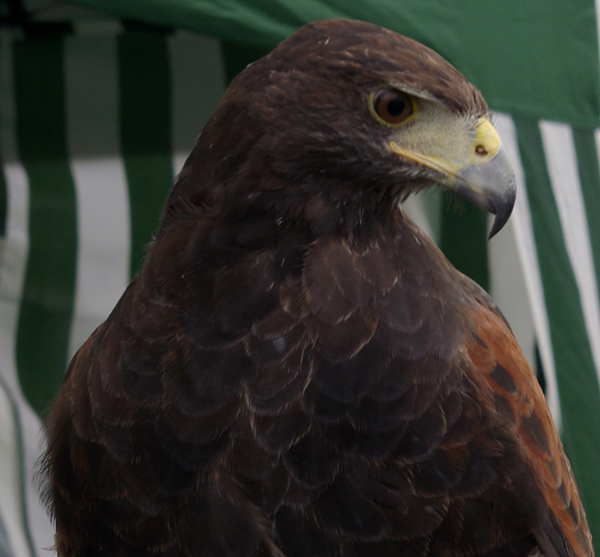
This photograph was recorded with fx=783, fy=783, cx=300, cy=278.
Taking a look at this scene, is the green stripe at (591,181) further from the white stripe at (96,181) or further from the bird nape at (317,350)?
the white stripe at (96,181)

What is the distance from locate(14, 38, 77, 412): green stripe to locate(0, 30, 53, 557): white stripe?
2cm

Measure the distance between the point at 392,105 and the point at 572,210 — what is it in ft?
4.65

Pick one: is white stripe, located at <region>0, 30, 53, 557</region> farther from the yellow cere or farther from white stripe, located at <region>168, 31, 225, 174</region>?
the yellow cere

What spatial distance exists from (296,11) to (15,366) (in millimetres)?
1391

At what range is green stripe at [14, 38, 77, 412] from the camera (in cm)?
252

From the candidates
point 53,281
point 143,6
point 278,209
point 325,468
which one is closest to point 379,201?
point 278,209

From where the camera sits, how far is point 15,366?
245cm

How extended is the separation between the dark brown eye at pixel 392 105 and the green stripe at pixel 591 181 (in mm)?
1392

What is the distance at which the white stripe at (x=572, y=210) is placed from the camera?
233 centimetres

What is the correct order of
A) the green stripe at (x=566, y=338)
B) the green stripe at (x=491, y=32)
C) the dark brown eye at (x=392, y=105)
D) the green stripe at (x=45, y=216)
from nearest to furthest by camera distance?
1. the dark brown eye at (x=392, y=105)
2. the green stripe at (x=491, y=32)
3. the green stripe at (x=566, y=338)
4. the green stripe at (x=45, y=216)

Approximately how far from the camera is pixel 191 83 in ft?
8.63

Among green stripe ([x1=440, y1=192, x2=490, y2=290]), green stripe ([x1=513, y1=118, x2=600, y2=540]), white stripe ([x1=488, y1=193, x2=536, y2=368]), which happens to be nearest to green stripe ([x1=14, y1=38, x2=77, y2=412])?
green stripe ([x1=440, y1=192, x2=490, y2=290])

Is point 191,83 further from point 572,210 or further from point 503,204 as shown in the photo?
point 503,204

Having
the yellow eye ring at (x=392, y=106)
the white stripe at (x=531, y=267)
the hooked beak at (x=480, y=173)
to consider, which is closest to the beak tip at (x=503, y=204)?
the hooked beak at (x=480, y=173)
